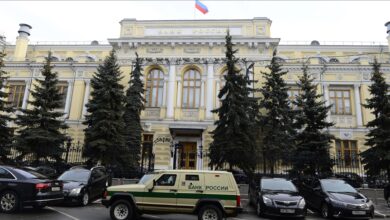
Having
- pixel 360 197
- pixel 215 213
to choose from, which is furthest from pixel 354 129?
pixel 215 213

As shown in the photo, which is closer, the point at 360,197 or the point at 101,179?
the point at 360,197

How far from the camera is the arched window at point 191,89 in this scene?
92.0ft

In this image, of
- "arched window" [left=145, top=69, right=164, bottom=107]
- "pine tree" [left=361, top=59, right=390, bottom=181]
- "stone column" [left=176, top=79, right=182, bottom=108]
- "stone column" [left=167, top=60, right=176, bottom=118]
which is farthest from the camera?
"arched window" [left=145, top=69, right=164, bottom=107]

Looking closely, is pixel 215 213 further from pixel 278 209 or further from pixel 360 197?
pixel 360 197

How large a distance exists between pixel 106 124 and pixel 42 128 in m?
4.36

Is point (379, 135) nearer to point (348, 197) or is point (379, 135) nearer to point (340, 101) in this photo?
point (348, 197)

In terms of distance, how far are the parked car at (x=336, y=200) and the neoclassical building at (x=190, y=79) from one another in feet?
45.4

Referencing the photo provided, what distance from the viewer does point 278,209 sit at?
10.0 meters

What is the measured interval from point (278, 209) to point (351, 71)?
23.0m

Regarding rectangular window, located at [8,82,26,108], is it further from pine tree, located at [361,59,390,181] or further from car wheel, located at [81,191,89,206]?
pine tree, located at [361,59,390,181]

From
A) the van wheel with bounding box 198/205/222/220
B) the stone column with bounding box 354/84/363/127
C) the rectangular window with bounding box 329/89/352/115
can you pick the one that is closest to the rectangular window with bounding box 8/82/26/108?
Answer: the van wheel with bounding box 198/205/222/220

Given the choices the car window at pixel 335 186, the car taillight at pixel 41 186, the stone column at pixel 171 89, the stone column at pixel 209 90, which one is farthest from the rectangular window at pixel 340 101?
the car taillight at pixel 41 186

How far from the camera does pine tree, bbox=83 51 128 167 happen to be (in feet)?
62.9

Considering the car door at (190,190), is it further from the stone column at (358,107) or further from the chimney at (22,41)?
the chimney at (22,41)
